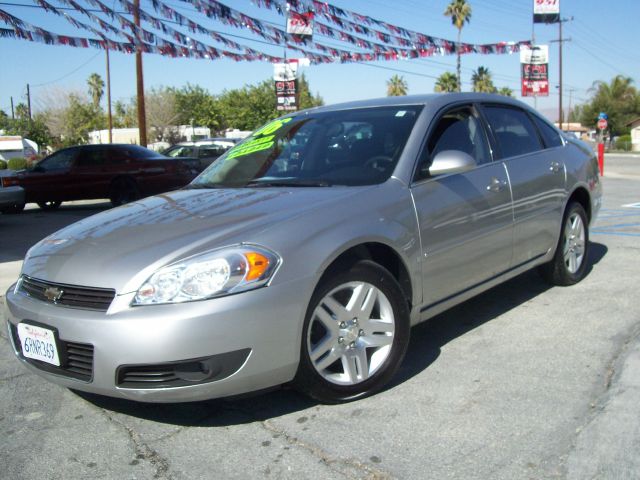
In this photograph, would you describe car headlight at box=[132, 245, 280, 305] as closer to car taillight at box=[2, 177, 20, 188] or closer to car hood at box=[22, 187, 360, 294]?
car hood at box=[22, 187, 360, 294]

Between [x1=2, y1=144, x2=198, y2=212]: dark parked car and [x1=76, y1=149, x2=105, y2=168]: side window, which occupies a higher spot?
[x1=76, y1=149, x2=105, y2=168]: side window

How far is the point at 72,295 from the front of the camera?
2986mm

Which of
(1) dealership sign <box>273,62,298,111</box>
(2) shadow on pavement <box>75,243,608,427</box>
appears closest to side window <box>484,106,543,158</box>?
(2) shadow on pavement <box>75,243,608,427</box>

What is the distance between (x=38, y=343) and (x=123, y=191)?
12132mm

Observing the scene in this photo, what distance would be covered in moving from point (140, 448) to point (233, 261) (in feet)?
3.07

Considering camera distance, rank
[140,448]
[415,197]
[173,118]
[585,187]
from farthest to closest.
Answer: [173,118]
[585,187]
[415,197]
[140,448]

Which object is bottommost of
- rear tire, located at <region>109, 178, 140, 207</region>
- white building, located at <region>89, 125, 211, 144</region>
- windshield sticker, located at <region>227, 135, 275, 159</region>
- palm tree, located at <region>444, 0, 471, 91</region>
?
rear tire, located at <region>109, 178, 140, 207</region>

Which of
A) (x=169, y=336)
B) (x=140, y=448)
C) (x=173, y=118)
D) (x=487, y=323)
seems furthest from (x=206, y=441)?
(x=173, y=118)

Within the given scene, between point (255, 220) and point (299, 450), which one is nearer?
point (299, 450)

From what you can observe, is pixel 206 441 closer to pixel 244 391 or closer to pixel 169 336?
pixel 244 391

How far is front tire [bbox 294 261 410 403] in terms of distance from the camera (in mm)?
3119

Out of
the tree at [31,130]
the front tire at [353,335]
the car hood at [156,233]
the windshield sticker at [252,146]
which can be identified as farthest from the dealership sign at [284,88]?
the tree at [31,130]

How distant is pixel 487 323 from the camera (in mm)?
4566

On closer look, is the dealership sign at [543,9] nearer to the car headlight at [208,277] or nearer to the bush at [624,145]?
the car headlight at [208,277]
